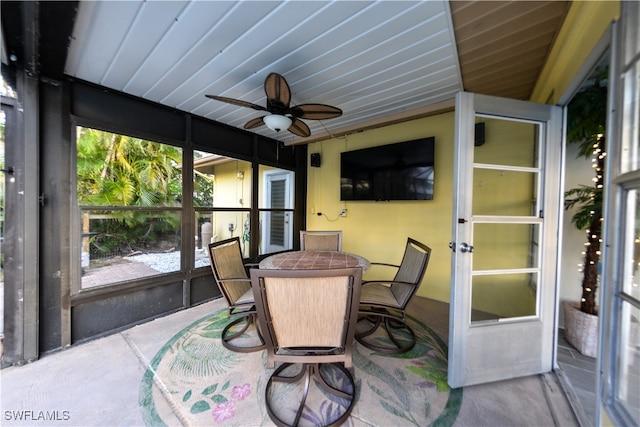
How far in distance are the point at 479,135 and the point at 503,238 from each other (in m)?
0.86

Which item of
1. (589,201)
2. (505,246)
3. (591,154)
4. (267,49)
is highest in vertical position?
(267,49)

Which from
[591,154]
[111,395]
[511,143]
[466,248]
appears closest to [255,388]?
[111,395]

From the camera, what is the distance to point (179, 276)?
9.40 ft

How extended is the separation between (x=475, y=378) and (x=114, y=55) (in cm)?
373

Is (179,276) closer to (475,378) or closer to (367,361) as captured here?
→ (367,361)

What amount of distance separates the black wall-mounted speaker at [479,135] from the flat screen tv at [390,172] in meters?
1.34

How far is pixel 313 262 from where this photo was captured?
222 cm

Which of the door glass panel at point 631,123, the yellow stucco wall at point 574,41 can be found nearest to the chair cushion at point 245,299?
the door glass panel at point 631,123

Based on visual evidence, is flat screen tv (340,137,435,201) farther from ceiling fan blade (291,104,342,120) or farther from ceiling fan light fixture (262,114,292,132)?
ceiling fan light fixture (262,114,292,132)

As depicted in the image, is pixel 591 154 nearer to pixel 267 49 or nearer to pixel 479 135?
pixel 479 135

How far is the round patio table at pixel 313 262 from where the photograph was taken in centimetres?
206

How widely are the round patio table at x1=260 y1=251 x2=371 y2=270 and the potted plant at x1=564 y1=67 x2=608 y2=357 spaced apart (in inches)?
75.0

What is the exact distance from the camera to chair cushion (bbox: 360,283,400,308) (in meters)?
2.01

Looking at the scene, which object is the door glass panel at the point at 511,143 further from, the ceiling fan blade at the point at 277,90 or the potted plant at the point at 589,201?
the ceiling fan blade at the point at 277,90
